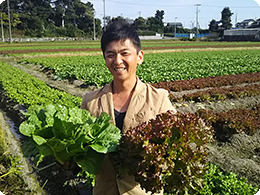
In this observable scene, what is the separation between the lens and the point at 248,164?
486cm

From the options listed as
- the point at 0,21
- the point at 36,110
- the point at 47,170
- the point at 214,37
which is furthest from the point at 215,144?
the point at 214,37

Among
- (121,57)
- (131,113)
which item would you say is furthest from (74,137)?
(121,57)

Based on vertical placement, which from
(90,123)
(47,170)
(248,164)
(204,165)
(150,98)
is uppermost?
(150,98)

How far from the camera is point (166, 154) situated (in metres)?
2.16

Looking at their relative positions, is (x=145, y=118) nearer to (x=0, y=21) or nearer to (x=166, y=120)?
(x=166, y=120)

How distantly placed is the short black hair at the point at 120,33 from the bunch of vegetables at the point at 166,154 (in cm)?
74

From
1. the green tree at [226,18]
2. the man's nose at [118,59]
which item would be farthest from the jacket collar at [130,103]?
the green tree at [226,18]

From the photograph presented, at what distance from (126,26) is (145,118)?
2.74 ft

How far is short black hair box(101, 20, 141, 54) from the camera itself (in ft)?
7.92

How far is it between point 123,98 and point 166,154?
72 cm

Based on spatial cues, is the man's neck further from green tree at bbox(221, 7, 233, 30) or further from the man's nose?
green tree at bbox(221, 7, 233, 30)

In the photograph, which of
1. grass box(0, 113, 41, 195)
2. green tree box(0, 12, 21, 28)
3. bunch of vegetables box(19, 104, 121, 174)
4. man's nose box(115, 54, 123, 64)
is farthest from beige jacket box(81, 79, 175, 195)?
green tree box(0, 12, 21, 28)

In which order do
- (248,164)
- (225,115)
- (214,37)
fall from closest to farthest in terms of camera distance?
(248,164), (225,115), (214,37)

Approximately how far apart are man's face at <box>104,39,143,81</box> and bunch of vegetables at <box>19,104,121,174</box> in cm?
40
